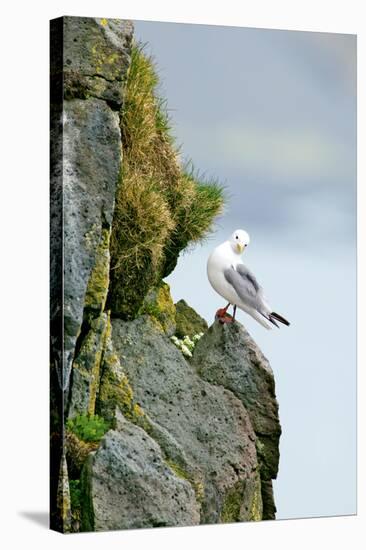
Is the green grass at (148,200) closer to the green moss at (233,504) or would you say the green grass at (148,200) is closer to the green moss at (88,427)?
the green moss at (88,427)

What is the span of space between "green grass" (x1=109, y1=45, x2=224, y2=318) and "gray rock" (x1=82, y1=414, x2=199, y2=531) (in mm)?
947

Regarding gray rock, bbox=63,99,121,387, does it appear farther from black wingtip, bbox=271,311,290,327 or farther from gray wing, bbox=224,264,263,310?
black wingtip, bbox=271,311,290,327

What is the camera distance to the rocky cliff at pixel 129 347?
9109 millimetres

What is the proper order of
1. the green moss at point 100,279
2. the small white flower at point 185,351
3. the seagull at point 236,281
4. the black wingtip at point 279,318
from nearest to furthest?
the green moss at point 100,279 < the seagull at point 236,281 < the small white flower at point 185,351 < the black wingtip at point 279,318

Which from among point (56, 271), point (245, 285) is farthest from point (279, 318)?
point (56, 271)

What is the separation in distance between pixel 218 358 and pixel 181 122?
1.73 meters

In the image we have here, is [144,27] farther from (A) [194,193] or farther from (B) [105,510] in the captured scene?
(B) [105,510]

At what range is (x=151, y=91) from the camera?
31.7ft

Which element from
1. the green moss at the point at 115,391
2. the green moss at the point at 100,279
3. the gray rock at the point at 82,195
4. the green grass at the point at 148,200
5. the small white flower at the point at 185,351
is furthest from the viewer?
the small white flower at the point at 185,351

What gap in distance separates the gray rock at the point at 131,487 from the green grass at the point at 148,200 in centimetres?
95

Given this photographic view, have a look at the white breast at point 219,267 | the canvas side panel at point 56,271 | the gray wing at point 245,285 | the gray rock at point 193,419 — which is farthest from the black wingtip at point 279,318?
the canvas side panel at point 56,271

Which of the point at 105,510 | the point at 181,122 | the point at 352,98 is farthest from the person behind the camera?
the point at 352,98

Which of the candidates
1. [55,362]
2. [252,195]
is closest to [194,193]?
[252,195]

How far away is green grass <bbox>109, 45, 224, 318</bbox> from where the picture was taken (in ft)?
31.3
